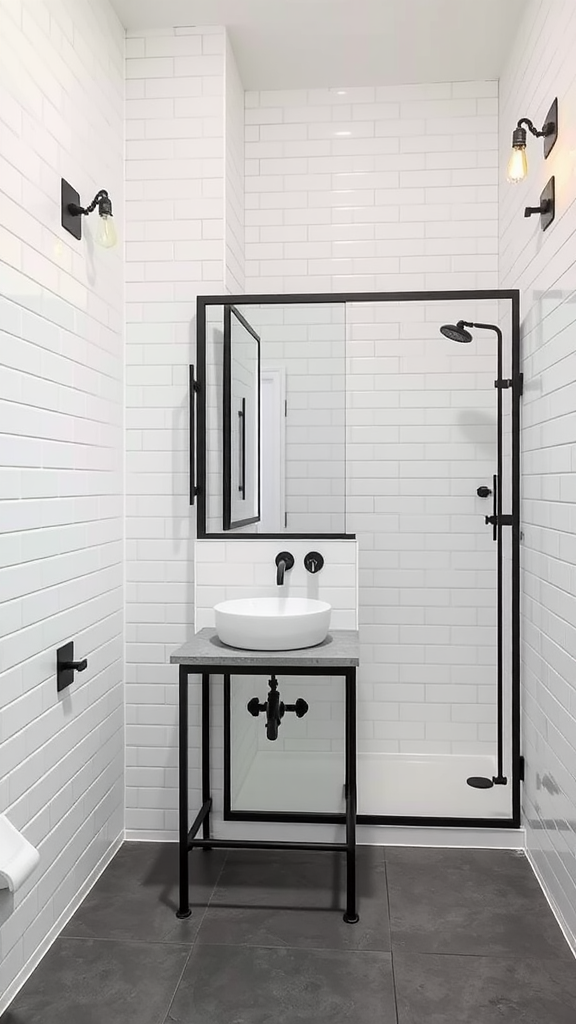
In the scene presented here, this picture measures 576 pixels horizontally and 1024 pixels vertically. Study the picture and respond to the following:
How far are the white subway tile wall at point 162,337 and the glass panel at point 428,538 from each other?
659mm

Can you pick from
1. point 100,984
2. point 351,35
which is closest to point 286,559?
point 100,984

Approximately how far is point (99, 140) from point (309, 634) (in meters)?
1.84

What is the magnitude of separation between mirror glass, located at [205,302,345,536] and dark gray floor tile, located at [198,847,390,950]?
1.19 meters

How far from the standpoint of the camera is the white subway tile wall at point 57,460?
210 centimetres

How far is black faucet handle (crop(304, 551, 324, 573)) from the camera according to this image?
300 centimetres

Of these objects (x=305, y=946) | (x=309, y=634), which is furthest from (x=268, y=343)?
(x=305, y=946)

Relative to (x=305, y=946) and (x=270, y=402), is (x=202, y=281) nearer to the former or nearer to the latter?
(x=270, y=402)

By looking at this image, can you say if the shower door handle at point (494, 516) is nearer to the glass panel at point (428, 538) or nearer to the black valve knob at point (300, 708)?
the glass panel at point (428, 538)

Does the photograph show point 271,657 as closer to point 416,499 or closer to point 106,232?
point 416,499

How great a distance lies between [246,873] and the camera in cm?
284

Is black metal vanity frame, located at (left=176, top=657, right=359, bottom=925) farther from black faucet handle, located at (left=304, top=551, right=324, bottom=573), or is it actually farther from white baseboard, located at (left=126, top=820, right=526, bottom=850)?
black faucet handle, located at (left=304, top=551, right=324, bottom=573)

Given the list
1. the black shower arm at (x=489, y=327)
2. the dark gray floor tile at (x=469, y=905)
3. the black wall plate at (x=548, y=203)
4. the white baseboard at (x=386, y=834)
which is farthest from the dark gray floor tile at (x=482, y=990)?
the black wall plate at (x=548, y=203)

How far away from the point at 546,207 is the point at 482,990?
7.53ft

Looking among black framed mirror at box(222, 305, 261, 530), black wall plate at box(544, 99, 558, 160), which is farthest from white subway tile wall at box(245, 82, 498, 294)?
black wall plate at box(544, 99, 558, 160)
